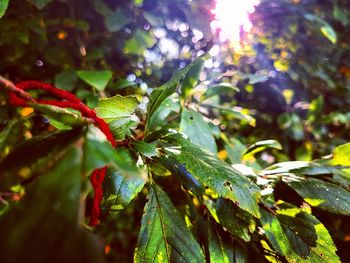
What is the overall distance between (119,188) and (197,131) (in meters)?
0.42

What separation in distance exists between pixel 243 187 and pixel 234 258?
0.79ft

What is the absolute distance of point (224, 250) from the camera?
2.27ft

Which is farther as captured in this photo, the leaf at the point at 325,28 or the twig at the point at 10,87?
the leaf at the point at 325,28

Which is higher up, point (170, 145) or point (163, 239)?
point (170, 145)

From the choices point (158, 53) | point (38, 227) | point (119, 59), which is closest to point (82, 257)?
point (38, 227)

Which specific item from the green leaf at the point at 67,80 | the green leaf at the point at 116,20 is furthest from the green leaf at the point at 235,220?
the green leaf at the point at 116,20

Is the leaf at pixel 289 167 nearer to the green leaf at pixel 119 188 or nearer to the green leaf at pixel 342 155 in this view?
the green leaf at pixel 342 155

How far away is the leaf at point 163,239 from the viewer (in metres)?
0.60

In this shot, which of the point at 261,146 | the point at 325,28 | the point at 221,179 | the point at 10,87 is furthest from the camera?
the point at 325,28

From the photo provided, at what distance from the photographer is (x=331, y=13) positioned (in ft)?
7.09

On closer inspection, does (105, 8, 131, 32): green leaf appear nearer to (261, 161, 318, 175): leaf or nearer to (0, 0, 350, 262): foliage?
(0, 0, 350, 262): foliage

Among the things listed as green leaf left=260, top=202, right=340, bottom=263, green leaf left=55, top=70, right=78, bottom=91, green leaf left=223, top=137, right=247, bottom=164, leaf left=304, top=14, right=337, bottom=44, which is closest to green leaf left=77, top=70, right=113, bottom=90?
green leaf left=55, top=70, right=78, bottom=91

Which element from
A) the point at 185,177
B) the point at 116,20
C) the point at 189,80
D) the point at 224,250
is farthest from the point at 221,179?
the point at 116,20

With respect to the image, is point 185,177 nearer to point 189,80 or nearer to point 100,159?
point 100,159
